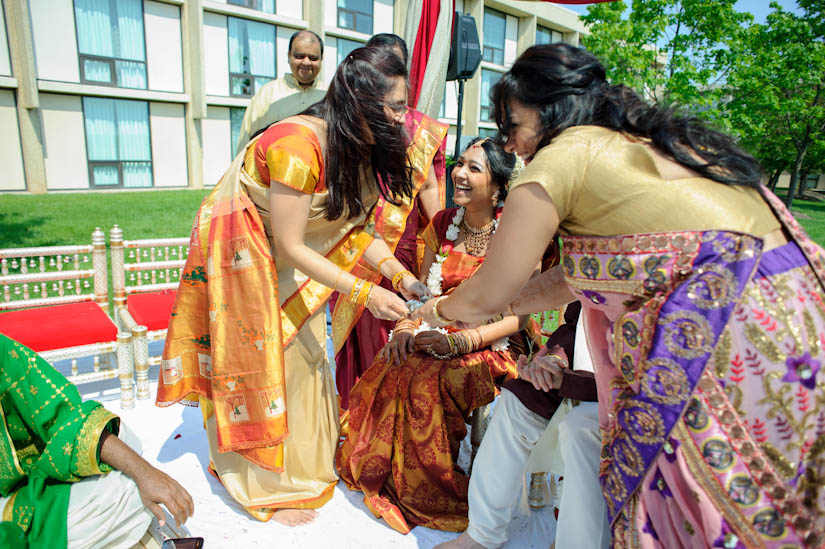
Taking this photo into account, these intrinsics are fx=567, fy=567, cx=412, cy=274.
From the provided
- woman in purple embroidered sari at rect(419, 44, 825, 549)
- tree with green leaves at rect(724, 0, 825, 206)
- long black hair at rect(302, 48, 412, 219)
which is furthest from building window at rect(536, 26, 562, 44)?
woman in purple embroidered sari at rect(419, 44, 825, 549)

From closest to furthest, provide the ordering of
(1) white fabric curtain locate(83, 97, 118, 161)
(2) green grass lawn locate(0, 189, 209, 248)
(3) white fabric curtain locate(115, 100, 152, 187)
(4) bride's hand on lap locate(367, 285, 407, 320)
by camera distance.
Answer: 1. (4) bride's hand on lap locate(367, 285, 407, 320)
2. (2) green grass lawn locate(0, 189, 209, 248)
3. (1) white fabric curtain locate(83, 97, 118, 161)
4. (3) white fabric curtain locate(115, 100, 152, 187)

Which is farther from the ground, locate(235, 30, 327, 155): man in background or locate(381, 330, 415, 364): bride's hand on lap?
locate(235, 30, 327, 155): man in background

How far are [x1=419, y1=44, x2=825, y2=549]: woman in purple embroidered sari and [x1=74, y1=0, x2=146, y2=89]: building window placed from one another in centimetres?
1538

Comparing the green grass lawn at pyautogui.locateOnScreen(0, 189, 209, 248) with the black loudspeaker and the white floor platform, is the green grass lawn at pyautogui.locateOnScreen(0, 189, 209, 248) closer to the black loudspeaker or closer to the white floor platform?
the black loudspeaker

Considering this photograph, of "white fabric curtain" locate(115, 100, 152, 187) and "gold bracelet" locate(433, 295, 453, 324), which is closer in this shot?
"gold bracelet" locate(433, 295, 453, 324)

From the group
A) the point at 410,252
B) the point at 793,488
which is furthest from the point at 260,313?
the point at 793,488

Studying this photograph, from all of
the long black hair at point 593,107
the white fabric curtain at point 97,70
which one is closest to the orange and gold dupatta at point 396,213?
the long black hair at point 593,107

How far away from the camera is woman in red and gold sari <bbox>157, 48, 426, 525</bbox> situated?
198 centimetres

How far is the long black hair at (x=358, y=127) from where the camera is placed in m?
1.94

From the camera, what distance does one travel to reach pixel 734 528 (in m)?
1.15

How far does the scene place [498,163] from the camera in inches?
105

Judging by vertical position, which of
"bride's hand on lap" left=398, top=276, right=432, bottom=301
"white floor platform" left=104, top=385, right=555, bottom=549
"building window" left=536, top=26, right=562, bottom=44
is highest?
"building window" left=536, top=26, right=562, bottom=44

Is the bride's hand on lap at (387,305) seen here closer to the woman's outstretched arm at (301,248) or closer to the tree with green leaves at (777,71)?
the woman's outstretched arm at (301,248)

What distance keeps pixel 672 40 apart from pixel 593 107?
35.9 ft
